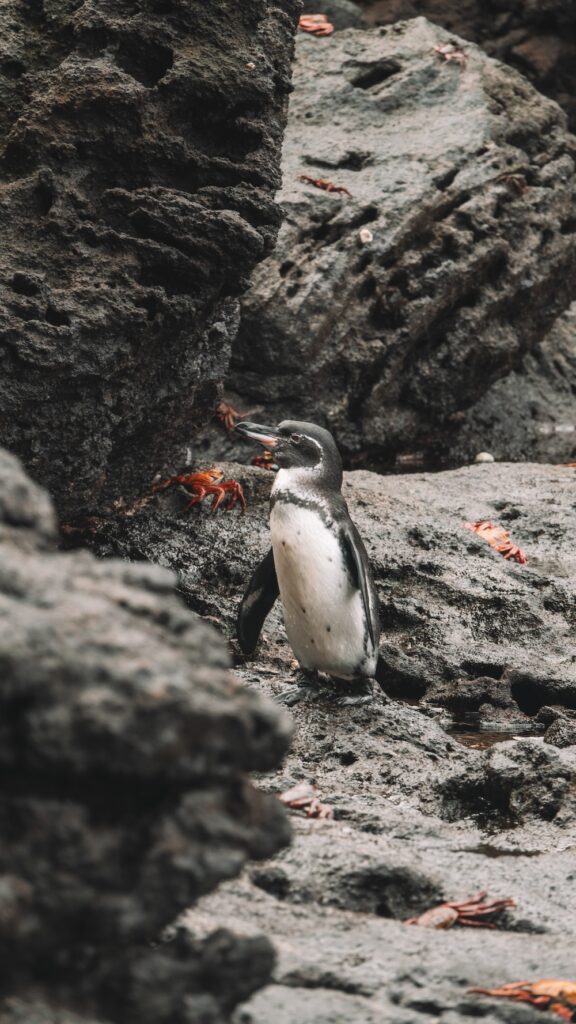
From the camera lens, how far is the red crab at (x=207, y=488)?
24.0ft

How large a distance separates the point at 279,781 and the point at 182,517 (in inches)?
109

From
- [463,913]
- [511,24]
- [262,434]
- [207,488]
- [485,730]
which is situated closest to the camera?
[463,913]

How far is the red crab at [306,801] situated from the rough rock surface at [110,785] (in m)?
2.01

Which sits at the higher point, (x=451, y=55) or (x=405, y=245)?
(x=451, y=55)

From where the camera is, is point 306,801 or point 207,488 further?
point 207,488

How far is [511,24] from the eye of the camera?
48.6 ft

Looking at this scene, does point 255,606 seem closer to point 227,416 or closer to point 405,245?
point 227,416

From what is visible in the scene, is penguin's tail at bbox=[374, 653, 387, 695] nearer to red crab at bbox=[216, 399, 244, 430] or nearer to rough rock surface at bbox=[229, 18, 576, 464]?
red crab at bbox=[216, 399, 244, 430]

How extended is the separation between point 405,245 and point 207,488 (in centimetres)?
316

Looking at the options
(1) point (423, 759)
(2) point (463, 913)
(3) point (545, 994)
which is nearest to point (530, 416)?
(1) point (423, 759)

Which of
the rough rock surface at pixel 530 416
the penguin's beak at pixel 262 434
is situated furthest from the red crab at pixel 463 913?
the rough rock surface at pixel 530 416

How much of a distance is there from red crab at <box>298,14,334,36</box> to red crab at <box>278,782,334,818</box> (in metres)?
8.72

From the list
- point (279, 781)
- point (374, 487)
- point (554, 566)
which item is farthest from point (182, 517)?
point (279, 781)

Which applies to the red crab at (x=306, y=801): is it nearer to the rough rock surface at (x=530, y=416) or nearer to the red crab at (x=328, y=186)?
the red crab at (x=328, y=186)
